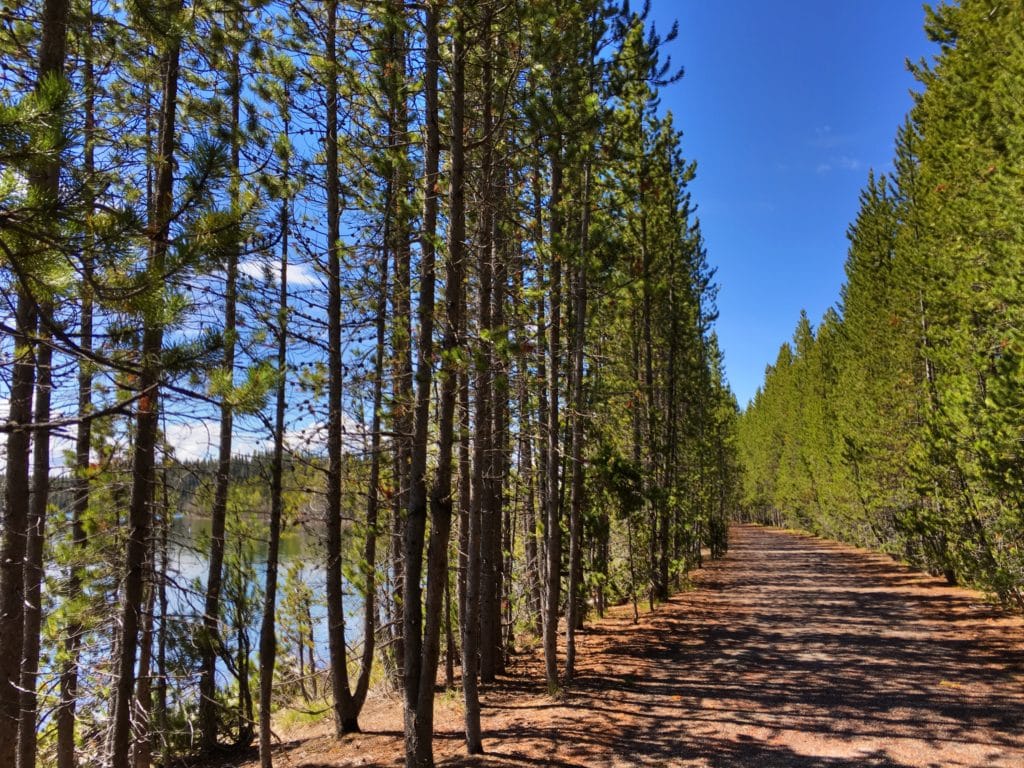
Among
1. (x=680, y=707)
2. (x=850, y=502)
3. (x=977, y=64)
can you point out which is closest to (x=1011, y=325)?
(x=977, y=64)

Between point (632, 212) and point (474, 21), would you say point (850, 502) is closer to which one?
point (632, 212)

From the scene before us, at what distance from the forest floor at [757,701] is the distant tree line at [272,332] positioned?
2.13 ft

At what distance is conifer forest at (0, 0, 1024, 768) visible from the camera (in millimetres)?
3266

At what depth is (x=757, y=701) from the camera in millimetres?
7363

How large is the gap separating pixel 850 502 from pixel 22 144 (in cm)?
3204

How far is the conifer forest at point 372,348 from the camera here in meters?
3.27

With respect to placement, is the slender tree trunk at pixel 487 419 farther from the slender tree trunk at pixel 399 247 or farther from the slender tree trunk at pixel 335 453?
the slender tree trunk at pixel 335 453

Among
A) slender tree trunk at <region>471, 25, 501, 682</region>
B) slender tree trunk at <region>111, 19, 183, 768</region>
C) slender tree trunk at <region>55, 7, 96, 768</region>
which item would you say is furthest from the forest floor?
slender tree trunk at <region>111, 19, 183, 768</region>

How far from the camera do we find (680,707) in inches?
289

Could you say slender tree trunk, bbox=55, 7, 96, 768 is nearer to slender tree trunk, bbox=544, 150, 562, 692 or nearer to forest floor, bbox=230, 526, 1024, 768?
forest floor, bbox=230, 526, 1024, 768

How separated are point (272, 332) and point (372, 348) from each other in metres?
1.68

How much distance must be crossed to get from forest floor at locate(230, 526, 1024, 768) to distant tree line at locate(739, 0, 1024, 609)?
2602 mm

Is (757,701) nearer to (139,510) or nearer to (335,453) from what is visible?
(335,453)

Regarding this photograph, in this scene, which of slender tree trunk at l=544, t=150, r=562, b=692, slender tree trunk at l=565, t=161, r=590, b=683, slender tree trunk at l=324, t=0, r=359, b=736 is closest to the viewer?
slender tree trunk at l=324, t=0, r=359, b=736
